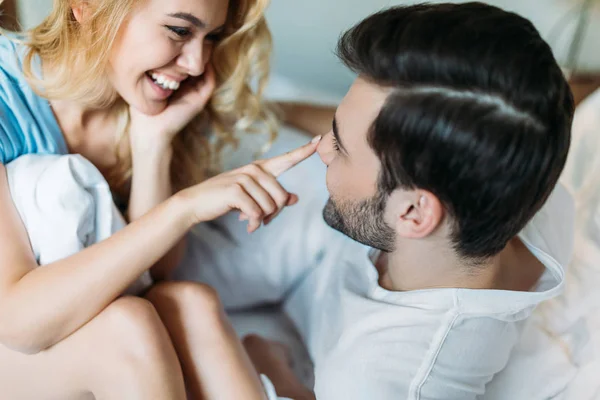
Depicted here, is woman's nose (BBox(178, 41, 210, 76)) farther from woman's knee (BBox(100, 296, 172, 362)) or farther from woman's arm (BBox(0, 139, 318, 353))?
woman's knee (BBox(100, 296, 172, 362))

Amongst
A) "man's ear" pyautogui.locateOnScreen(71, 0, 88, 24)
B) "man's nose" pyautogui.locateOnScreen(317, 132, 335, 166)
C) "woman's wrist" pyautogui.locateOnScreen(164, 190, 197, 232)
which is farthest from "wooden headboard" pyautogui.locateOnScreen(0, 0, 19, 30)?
"man's nose" pyautogui.locateOnScreen(317, 132, 335, 166)

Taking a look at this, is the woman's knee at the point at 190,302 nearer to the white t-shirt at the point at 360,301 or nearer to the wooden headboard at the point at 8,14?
the white t-shirt at the point at 360,301

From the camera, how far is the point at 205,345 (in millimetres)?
1062

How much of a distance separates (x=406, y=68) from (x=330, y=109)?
715mm

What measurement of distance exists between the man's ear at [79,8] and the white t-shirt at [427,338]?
0.68 metres

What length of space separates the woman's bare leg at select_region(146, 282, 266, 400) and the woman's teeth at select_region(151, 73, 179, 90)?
14.5 inches

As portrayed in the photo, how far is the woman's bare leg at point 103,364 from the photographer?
37.5 inches

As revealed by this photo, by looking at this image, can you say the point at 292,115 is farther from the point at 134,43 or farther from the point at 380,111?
the point at 380,111

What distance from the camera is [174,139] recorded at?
132 cm

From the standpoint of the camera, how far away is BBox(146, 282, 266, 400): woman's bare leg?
103cm

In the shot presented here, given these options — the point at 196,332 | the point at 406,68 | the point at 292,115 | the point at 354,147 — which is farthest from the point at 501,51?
the point at 292,115

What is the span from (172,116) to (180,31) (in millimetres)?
219

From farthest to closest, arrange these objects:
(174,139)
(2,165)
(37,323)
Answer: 1. (174,139)
2. (2,165)
3. (37,323)

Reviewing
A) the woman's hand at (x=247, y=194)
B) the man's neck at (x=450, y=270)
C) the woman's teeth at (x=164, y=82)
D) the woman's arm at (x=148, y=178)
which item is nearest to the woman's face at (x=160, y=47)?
the woman's teeth at (x=164, y=82)
